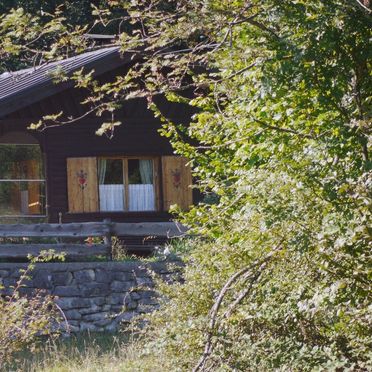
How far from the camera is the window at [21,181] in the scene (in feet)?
68.5

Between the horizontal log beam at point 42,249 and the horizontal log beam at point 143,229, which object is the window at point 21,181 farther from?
the horizontal log beam at point 143,229

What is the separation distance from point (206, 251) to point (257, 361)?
1.52m

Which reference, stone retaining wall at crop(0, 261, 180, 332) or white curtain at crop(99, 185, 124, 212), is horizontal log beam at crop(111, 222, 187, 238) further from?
white curtain at crop(99, 185, 124, 212)

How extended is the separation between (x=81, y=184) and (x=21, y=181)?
2926mm

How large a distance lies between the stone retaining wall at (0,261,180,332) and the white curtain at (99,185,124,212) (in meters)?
5.36

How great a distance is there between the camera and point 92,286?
13.8 metres

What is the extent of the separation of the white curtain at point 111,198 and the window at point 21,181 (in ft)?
6.36

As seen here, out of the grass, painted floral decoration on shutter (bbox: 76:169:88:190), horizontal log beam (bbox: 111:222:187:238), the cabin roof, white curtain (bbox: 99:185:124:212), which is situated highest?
the cabin roof

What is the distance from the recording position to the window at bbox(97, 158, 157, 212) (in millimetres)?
19281

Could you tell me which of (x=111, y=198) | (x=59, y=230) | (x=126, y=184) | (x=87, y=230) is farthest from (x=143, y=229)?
(x=126, y=184)

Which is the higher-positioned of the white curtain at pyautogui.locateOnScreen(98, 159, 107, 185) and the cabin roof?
the cabin roof

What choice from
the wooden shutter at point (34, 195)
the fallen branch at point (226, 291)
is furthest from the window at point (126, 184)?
the fallen branch at point (226, 291)

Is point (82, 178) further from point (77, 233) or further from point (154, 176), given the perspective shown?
point (77, 233)

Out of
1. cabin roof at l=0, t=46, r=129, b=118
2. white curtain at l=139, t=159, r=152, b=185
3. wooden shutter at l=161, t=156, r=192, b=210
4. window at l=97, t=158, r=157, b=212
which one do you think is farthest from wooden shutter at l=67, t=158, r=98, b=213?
cabin roof at l=0, t=46, r=129, b=118
